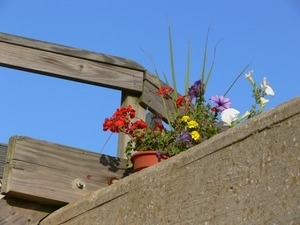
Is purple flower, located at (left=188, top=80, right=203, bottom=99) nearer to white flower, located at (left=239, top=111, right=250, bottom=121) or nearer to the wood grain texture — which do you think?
white flower, located at (left=239, top=111, right=250, bottom=121)

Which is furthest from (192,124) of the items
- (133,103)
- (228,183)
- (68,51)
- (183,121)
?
(228,183)

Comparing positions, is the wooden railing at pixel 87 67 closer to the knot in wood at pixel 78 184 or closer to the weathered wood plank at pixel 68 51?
the weathered wood plank at pixel 68 51

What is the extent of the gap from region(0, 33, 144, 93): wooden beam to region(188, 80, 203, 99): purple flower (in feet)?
1.13

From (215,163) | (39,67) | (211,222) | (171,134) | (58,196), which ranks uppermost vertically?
(39,67)

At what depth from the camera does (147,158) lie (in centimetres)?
317

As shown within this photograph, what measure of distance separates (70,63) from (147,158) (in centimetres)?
71

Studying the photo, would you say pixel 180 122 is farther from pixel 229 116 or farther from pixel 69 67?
pixel 69 67

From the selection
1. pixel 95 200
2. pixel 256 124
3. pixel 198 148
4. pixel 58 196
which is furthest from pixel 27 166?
pixel 256 124

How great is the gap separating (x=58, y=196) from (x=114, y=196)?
481 millimetres

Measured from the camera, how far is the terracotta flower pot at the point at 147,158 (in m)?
3.16

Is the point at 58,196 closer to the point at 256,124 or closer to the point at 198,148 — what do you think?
the point at 198,148

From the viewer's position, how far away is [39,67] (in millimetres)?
3533

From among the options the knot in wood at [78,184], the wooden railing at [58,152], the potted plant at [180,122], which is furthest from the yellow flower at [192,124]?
the knot in wood at [78,184]

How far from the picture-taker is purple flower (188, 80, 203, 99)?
3.41 meters
